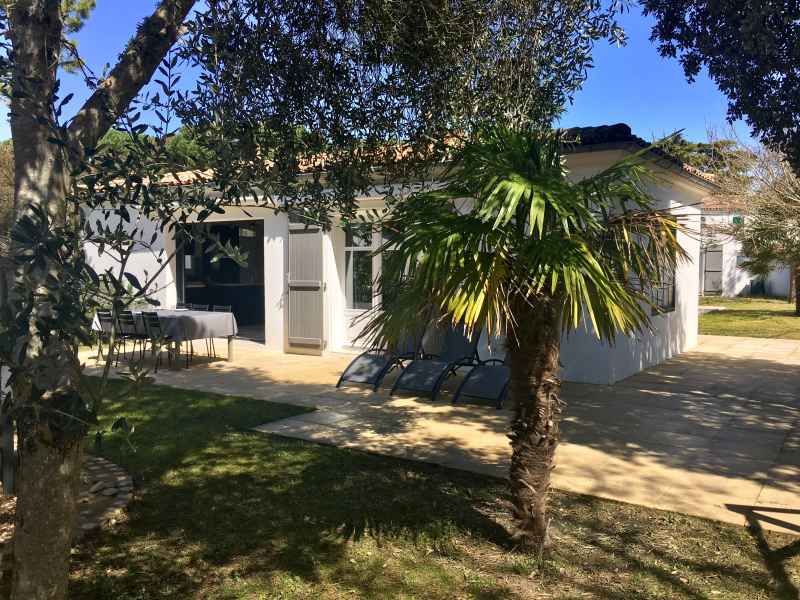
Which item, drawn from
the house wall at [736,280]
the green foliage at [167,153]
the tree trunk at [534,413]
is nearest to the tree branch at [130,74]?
the green foliage at [167,153]

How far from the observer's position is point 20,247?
2436 millimetres

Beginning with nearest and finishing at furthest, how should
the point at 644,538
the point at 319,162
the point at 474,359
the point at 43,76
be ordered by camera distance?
the point at 43,76, the point at 644,538, the point at 319,162, the point at 474,359

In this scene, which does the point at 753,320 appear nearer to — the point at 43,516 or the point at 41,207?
the point at 43,516

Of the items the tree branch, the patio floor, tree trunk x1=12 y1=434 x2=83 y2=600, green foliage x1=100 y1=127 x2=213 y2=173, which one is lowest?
the patio floor

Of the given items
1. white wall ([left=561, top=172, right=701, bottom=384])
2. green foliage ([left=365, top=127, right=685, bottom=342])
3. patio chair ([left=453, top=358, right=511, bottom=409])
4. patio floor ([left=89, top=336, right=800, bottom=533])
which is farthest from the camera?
white wall ([left=561, top=172, right=701, bottom=384])

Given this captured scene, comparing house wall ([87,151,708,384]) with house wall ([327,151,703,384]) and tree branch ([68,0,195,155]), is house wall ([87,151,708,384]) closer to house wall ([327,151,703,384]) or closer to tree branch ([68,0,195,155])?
house wall ([327,151,703,384])

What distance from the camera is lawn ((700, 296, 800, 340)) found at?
16.5 m

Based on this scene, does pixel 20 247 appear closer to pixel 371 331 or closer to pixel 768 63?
pixel 371 331

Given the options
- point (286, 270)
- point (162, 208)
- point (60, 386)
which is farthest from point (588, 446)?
point (286, 270)

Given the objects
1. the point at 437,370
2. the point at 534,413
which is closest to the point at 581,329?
the point at 437,370

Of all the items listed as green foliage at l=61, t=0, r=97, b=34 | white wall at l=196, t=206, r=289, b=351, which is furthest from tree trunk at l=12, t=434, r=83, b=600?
green foliage at l=61, t=0, r=97, b=34

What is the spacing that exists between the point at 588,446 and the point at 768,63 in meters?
4.16

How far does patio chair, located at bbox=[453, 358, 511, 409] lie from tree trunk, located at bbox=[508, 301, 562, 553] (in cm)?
402

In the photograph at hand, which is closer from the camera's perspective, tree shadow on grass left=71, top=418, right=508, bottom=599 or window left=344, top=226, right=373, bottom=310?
tree shadow on grass left=71, top=418, right=508, bottom=599
